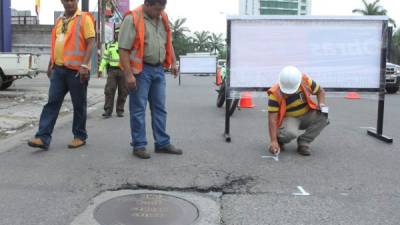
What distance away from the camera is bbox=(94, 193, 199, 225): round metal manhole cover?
3.83m

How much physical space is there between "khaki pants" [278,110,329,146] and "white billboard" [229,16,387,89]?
2.94ft

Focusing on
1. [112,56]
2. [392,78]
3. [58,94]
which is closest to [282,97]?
[58,94]

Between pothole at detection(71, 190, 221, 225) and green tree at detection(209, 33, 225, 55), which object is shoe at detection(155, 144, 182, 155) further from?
green tree at detection(209, 33, 225, 55)

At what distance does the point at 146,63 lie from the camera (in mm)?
5832

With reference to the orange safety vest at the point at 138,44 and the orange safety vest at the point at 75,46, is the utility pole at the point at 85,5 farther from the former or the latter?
the orange safety vest at the point at 138,44

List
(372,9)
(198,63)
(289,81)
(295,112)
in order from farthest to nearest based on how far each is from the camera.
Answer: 1. (372,9)
2. (198,63)
3. (295,112)
4. (289,81)

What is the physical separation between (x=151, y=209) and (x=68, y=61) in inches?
102

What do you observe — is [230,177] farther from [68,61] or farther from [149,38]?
[68,61]

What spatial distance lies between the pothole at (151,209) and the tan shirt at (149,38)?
70.6 inches

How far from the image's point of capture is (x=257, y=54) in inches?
276

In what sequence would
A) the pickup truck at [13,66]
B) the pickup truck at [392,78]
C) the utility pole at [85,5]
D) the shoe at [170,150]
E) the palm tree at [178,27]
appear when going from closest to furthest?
the shoe at [170,150]
the utility pole at [85,5]
the pickup truck at [13,66]
the pickup truck at [392,78]
the palm tree at [178,27]

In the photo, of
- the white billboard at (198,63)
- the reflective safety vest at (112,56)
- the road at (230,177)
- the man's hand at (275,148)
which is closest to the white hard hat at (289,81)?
the man's hand at (275,148)

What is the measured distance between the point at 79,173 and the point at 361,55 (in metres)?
4.18

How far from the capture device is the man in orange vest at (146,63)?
5633 millimetres
